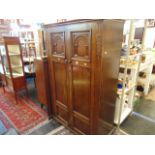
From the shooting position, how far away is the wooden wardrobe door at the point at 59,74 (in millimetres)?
1547

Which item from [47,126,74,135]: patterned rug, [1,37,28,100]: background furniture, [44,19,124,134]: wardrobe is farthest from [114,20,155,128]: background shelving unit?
[1,37,28,100]: background furniture

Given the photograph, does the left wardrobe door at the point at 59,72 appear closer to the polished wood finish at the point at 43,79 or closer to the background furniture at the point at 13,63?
the polished wood finish at the point at 43,79

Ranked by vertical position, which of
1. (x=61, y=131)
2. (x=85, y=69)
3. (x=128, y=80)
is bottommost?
(x=61, y=131)

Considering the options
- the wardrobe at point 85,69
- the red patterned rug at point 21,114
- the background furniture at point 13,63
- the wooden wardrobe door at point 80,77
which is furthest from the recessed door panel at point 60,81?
the background furniture at point 13,63

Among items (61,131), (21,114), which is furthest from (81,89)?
(21,114)

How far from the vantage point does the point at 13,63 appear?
2.80 meters

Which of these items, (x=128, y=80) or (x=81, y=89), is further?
(x=128, y=80)

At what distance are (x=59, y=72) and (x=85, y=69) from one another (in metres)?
0.51

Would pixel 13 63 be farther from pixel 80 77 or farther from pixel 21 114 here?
pixel 80 77
